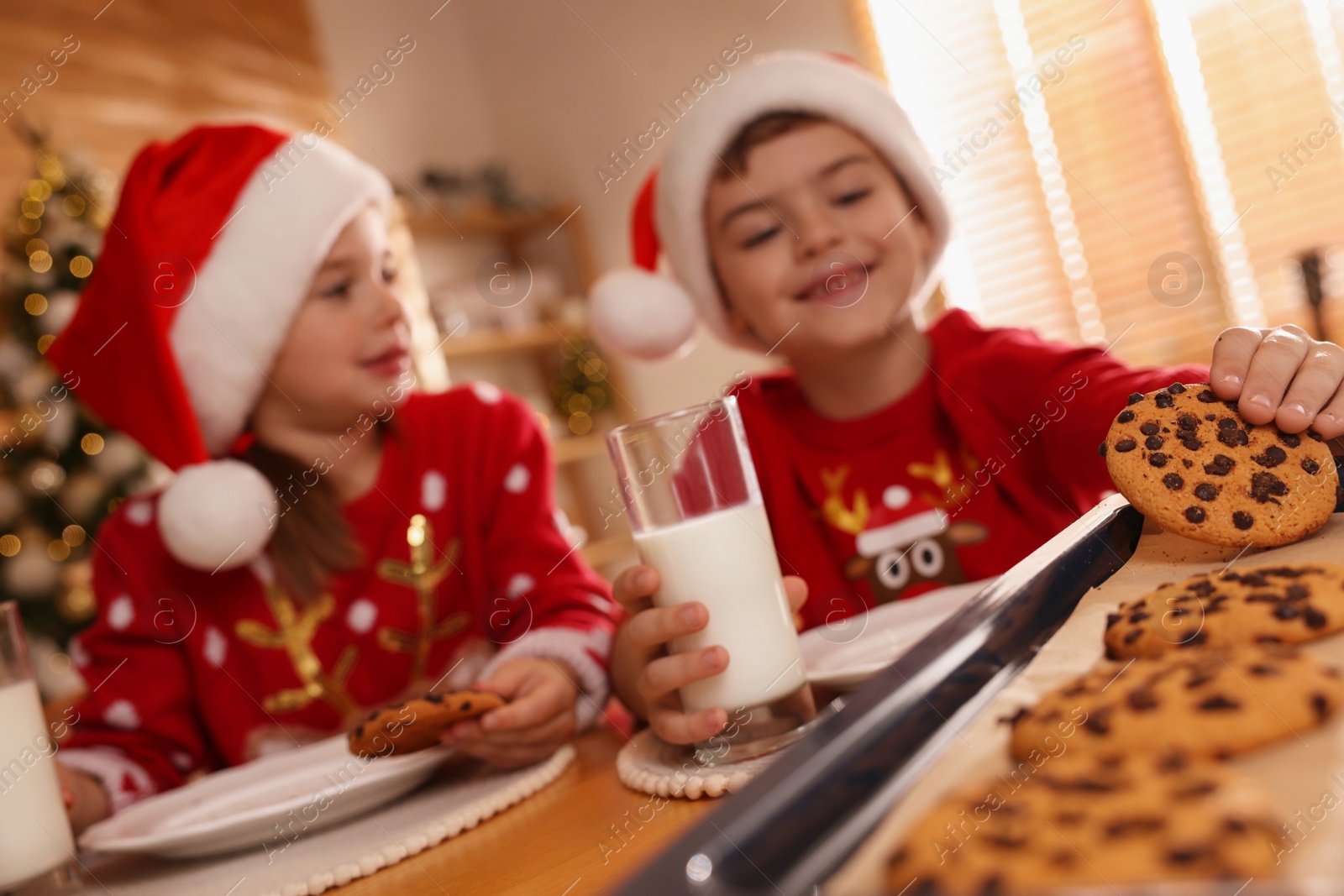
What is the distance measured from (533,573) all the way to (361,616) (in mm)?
234

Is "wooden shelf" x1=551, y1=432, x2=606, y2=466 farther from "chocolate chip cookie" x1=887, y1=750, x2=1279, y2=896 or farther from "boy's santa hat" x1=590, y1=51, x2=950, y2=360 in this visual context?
"chocolate chip cookie" x1=887, y1=750, x2=1279, y2=896

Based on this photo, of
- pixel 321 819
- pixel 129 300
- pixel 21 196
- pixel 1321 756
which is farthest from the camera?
pixel 21 196

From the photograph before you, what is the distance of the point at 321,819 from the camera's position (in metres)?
0.67

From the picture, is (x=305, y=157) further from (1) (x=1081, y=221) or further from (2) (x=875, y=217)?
(1) (x=1081, y=221)

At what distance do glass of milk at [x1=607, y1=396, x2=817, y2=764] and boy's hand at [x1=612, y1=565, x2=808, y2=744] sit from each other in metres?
0.01

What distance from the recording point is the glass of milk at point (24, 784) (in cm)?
65

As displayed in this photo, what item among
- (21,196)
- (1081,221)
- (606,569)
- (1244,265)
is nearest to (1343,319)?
(1244,265)

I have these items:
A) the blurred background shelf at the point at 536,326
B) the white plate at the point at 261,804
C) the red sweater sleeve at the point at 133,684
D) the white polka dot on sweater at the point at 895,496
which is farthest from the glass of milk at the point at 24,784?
the blurred background shelf at the point at 536,326

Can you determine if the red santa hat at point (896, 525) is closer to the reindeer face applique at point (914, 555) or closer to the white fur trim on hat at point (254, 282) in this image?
the reindeer face applique at point (914, 555)

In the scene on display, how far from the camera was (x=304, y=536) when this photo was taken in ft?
3.97

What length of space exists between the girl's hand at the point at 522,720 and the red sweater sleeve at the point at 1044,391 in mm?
530

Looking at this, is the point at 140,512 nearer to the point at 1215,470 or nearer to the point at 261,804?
the point at 261,804

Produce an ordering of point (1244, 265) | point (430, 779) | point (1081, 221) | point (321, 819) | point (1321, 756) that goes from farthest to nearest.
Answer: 1. point (1081, 221)
2. point (1244, 265)
3. point (430, 779)
4. point (321, 819)
5. point (1321, 756)

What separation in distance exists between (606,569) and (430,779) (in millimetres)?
3014
